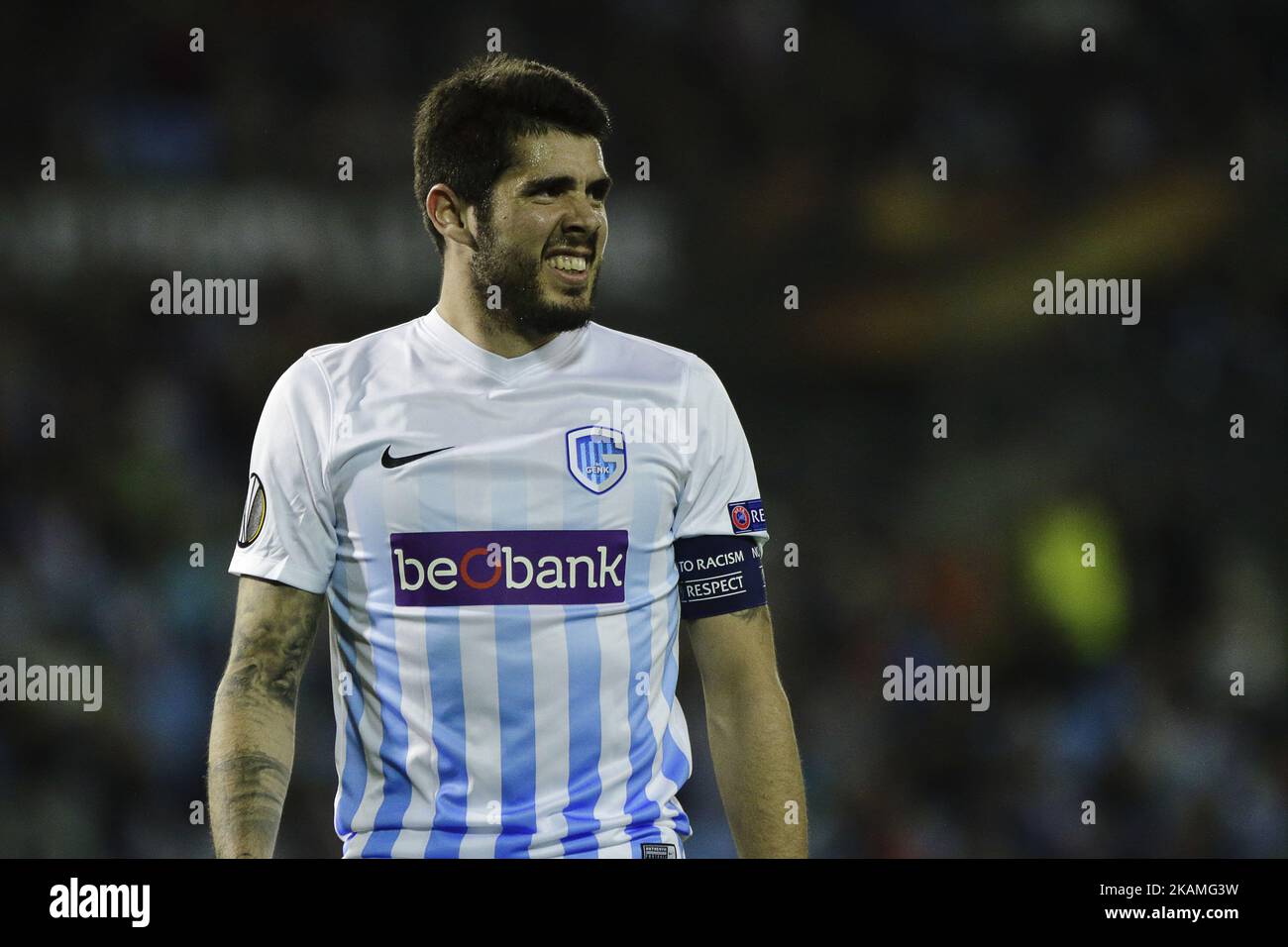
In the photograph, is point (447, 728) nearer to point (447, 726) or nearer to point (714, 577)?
point (447, 726)

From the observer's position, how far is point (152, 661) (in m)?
4.14

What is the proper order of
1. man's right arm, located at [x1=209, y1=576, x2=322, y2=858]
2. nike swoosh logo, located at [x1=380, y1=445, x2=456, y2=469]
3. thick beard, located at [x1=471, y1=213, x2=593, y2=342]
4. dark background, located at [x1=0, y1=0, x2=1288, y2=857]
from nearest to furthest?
man's right arm, located at [x1=209, y1=576, x2=322, y2=858], nike swoosh logo, located at [x1=380, y1=445, x2=456, y2=469], thick beard, located at [x1=471, y1=213, x2=593, y2=342], dark background, located at [x1=0, y1=0, x2=1288, y2=857]

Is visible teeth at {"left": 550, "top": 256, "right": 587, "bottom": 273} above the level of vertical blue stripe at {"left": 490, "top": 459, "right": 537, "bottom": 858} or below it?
above

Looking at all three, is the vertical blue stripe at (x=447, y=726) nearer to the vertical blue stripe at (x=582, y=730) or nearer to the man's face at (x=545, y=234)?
the vertical blue stripe at (x=582, y=730)

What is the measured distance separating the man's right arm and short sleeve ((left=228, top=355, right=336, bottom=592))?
0.04 m

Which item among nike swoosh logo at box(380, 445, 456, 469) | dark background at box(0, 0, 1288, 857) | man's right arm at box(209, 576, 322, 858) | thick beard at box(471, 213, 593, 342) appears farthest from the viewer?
dark background at box(0, 0, 1288, 857)

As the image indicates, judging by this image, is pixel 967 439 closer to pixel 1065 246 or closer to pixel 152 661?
pixel 1065 246

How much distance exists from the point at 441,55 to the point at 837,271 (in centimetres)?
131

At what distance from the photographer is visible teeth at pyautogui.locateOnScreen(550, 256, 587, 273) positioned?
2.70 meters

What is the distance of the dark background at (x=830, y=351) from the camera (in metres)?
4.05

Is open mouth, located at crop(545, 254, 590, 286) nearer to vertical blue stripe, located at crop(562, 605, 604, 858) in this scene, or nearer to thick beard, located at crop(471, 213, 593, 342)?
thick beard, located at crop(471, 213, 593, 342)

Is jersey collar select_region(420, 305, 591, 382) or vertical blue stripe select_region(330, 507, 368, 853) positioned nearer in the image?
vertical blue stripe select_region(330, 507, 368, 853)

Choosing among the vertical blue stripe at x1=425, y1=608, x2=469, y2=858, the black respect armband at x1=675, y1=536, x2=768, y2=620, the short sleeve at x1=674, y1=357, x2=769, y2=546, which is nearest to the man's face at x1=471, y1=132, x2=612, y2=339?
the short sleeve at x1=674, y1=357, x2=769, y2=546
